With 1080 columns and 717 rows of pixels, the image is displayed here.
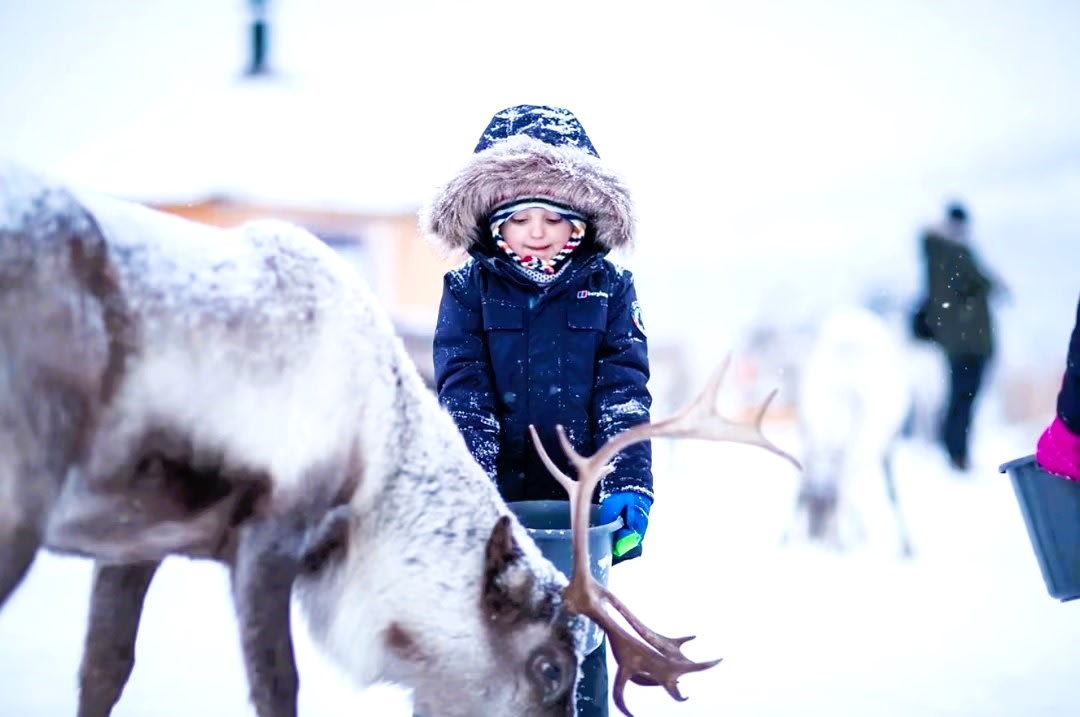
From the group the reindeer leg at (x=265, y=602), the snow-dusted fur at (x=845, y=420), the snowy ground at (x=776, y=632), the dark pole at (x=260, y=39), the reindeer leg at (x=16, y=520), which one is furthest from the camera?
the dark pole at (x=260, y=39)

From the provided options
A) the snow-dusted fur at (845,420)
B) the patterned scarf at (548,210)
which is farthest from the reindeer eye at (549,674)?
the snow-dusted fur at (845,420)

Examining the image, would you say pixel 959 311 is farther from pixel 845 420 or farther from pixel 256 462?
pixel 256 462

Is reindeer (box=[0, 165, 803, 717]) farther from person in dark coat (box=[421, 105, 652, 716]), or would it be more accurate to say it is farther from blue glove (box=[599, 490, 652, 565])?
person in dark coat (box=[421, 105, 652, 716])

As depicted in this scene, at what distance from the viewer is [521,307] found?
90.5 inches

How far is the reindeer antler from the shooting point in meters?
1.88

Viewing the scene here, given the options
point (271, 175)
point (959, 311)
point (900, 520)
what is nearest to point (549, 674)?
point (900, 520)

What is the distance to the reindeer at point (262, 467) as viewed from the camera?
1.43 m

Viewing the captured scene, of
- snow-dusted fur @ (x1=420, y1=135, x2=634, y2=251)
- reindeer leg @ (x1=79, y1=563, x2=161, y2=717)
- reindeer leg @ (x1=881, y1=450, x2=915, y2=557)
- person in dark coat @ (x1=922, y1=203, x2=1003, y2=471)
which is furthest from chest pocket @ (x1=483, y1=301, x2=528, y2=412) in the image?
person in dark coat @ (x1=922, y1=203, x2=1003, y2=471)

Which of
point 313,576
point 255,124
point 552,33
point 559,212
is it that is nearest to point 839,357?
point 559,212

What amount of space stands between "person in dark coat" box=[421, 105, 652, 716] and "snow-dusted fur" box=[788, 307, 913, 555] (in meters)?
3.77

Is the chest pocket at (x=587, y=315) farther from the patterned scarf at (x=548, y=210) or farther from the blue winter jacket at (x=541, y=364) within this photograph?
the patterned scarf at (x=548, y=210)

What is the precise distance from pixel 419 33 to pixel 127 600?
Answer: 20579 mm

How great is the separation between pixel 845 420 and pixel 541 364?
4235mm

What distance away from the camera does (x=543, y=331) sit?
2.29m
